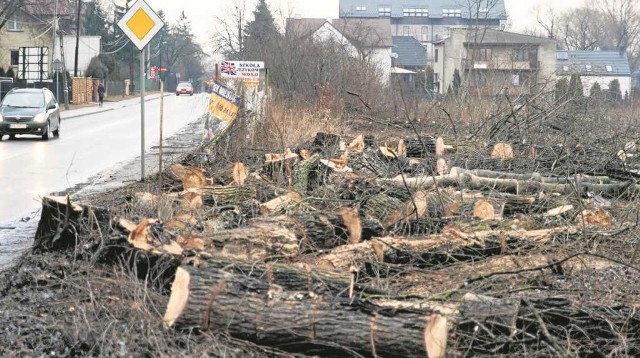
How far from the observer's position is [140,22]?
47.2 ft

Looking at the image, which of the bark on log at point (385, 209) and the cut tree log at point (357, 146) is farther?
the cut tree log at point (357, 146)

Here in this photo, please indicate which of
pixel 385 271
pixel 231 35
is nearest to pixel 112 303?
pixel 385 271

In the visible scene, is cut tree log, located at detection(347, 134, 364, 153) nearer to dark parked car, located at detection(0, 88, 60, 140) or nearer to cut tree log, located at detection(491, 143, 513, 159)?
cut tree log, located at detection(491, 143, 513, 159)

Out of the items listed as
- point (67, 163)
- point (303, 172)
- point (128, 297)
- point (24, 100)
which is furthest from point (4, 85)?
point (128, 297)

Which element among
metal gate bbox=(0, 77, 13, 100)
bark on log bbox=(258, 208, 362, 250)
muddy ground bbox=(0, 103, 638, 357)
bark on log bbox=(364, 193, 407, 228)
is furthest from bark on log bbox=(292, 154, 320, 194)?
metal gate bbox=(0, 77, 13, 100)

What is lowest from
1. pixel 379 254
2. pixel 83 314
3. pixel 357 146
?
pixel 83 314

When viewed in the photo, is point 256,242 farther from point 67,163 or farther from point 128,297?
point 67,163

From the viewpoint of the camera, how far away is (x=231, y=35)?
191ft

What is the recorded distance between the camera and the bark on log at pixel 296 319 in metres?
5.11

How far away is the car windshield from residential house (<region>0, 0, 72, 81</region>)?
2229 cm

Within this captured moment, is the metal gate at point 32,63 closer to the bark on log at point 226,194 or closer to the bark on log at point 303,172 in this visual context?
the bark on log at point 303,172

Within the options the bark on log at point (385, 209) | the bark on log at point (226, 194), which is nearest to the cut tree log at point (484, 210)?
the bark on log at point (385, 209)

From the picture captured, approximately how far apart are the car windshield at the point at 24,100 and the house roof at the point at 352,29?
29.3ft

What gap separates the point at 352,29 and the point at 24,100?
31444 millimetres
